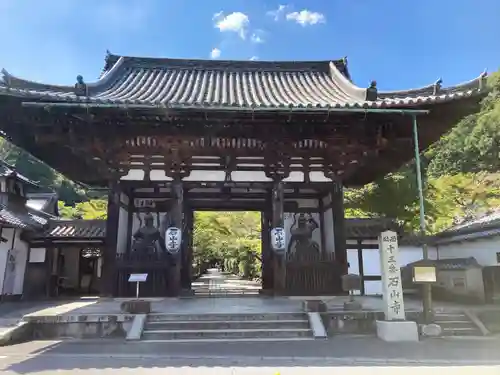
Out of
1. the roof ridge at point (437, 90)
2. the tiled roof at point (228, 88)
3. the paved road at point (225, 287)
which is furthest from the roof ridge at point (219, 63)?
the paved road at point (225, 287)

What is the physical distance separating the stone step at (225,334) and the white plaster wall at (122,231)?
410 cm

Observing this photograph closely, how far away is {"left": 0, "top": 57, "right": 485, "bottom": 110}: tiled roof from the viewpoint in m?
8.87

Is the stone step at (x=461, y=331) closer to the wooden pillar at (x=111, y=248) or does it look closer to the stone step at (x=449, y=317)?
the stone step at (x=449, y=317)

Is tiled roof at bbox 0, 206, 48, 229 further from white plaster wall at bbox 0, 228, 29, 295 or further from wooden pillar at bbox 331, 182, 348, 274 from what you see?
wooden pillar at bbox 331, 182, 348, 274

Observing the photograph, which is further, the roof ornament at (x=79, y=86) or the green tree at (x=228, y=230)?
the green tree at (x=228, y=230)

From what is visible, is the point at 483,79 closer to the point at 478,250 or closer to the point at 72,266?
the point at 478,250

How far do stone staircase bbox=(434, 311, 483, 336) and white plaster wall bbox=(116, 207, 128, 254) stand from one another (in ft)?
27.9

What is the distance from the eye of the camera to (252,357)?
648 centimetres

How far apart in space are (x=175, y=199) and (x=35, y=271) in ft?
31.1

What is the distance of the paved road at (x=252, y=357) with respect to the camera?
229 inches

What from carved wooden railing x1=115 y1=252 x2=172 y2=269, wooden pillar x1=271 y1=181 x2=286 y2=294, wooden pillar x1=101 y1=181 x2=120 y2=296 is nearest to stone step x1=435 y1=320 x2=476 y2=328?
wooden pillar x1=271 y1=181 x2=286 y2=294

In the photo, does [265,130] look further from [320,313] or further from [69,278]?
[69,278]

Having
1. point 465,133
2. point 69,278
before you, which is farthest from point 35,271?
point 465,133

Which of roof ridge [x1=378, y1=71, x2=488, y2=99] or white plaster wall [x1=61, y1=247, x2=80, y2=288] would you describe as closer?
roof ridge [x1=378, y1=71, x2=488, y2=99]
